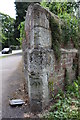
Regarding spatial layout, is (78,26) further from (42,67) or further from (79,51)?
(42,67)

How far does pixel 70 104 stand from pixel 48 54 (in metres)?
1.21

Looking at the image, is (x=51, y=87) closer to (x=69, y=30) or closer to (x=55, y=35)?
(x=55, y=35)

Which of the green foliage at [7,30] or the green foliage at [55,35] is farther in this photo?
the green foliage at [7,30]

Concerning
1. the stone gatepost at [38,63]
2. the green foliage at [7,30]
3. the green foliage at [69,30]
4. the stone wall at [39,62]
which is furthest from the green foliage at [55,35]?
the green foliage at [7,30]

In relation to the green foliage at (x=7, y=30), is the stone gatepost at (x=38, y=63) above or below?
below

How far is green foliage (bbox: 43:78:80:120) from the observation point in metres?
2.38

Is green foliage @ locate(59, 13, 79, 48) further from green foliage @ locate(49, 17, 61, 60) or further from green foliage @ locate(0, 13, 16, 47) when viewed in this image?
green foliage @ locate(0, 13, 16, 47)

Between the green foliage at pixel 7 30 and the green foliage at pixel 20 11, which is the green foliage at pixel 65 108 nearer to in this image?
the green foliage at pixel 20 11

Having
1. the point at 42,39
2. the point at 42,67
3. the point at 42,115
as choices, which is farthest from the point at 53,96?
the point at 42,39

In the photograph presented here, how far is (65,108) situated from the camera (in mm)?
2598

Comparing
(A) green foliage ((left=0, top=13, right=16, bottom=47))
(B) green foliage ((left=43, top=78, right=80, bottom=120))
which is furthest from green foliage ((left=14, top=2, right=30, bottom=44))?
(B) green foliage ((left=43, top=78, right=80, bottom=120))

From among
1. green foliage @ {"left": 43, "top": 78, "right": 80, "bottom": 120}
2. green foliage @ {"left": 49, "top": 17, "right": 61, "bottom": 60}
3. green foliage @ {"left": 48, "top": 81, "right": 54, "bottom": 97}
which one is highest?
green foliage @ {"left": 49, "top": 17, "right": 61, "bottom": 60}

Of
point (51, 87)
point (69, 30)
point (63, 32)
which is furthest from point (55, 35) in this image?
point (51, 87)

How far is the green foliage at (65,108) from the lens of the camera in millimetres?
2381
